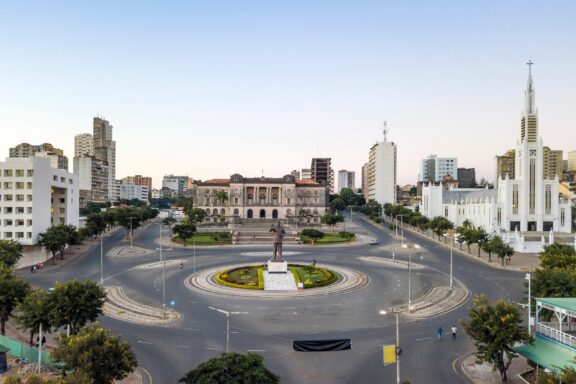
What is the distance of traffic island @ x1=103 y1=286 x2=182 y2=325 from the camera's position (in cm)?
4267

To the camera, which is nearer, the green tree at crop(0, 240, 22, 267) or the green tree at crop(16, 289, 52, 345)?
the green tree at crop(16, 289, 52, 345)

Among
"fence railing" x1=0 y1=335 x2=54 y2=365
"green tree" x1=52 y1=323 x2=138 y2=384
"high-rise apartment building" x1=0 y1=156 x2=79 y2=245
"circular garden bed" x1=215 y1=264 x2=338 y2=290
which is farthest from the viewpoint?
"high-rise apartment building" x1=0 y1=156 x2=79 y2=245

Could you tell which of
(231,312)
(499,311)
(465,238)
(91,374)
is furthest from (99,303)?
(465,238)

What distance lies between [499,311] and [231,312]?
1065 inches

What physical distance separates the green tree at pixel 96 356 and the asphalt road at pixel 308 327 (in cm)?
482

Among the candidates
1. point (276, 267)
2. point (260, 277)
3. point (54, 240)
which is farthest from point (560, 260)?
point (54, 240)

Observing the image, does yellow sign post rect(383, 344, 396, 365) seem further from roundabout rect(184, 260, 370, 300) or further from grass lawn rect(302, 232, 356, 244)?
grass lawn rect(302, 232, 356, 244)

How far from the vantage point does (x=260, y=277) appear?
6159 cm

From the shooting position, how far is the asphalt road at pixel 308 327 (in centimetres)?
3097

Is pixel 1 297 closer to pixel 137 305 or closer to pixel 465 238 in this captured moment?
pixel 137 305

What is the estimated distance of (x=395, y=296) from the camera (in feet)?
173

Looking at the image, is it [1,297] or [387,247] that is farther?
[387,247]

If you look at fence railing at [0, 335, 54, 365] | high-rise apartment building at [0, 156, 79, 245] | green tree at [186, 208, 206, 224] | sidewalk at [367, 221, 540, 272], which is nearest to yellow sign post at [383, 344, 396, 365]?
fence railing at [0, 335, 54, 365]

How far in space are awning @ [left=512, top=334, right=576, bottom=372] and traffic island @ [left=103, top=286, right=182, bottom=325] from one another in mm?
31522
